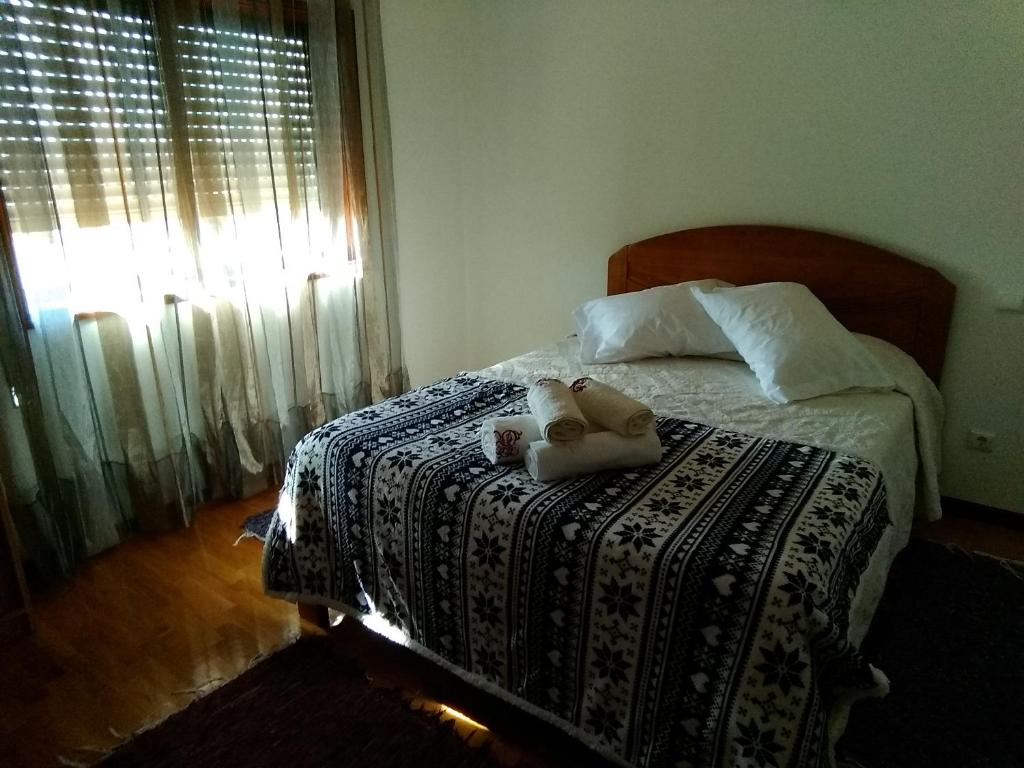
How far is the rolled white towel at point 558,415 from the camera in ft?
5.64

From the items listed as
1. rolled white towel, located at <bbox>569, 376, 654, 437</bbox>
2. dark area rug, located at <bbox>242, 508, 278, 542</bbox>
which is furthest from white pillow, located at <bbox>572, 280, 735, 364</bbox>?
dark area rug, located at <bbox>242, 508, 278, 542</bbox>

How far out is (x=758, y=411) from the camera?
2.20 metres

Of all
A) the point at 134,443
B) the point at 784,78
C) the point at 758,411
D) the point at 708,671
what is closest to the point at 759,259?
the point at 784,78

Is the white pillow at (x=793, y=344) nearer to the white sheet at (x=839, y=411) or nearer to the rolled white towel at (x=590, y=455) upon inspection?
the white sheet at (x=839, y=411)

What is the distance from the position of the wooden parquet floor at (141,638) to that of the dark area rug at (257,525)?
0.12ft

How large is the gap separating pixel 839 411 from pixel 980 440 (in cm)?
100

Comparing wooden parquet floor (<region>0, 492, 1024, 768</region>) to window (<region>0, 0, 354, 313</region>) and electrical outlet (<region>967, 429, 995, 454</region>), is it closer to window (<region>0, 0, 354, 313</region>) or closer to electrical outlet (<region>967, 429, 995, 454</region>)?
electrical outlet (<region>967, 429, 995, 454</region>)

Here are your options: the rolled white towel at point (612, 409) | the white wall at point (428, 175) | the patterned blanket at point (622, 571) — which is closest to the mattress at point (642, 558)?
the patterned blanket at point (622, 571)

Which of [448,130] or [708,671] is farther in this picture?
[448,130]

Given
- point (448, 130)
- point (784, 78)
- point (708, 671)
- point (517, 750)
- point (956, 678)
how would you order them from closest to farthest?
point (708, 671) → point (517, 750) → point (956, 678) → point (784, 78) → point (448, 130)

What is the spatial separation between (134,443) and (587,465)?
6.10ft

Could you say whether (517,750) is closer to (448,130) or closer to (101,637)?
(101,637)

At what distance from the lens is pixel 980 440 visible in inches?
107

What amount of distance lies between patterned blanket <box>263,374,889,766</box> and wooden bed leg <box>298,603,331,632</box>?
106 millimetres
